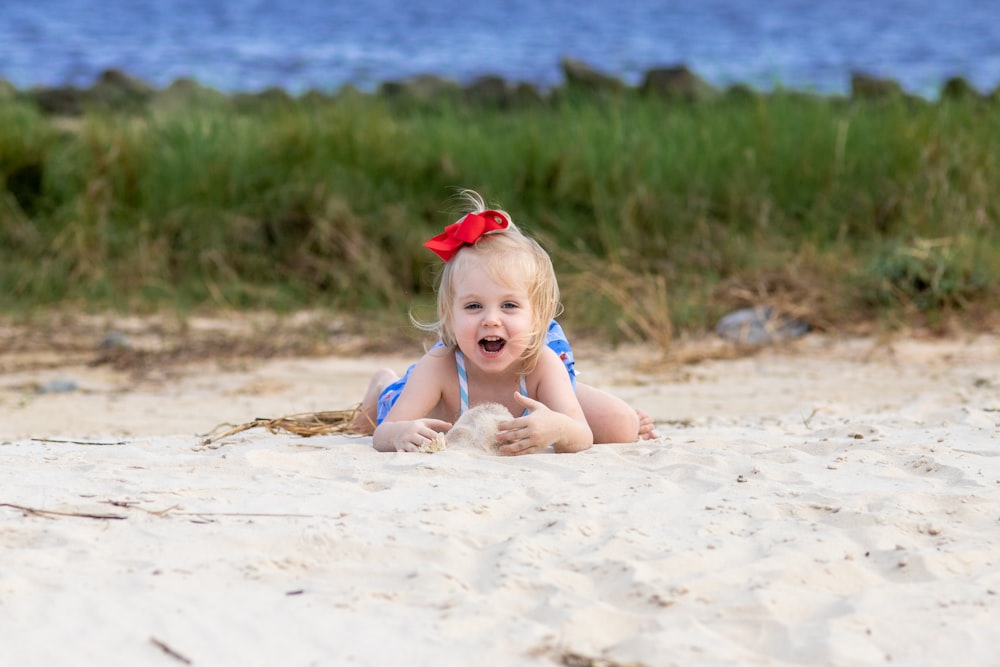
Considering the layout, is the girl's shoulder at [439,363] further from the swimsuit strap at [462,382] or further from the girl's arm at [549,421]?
the girl's arm at [549,421]

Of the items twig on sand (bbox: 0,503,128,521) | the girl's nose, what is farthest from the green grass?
twig on sand (bbox: 0,503,128,521)

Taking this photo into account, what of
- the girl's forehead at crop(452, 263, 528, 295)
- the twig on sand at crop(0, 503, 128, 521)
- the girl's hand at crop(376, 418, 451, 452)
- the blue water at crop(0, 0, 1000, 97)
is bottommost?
the twig on sand at crop(0, 503, 128, 521)

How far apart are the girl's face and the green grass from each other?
3379mm

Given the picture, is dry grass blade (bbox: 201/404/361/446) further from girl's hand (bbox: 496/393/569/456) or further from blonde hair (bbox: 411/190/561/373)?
girl's hand (bbox: 496/393/569/456)

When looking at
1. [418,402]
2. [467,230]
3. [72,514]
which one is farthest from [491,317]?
[72,514]

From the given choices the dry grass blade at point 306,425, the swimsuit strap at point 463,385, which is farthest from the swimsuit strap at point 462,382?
the dry grass blade at point 306,425

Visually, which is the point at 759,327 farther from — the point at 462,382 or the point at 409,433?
the point at 409,433

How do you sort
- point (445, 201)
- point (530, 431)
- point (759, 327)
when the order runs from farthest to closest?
point (445, 201) < point (759, 327) < point (530, 431)

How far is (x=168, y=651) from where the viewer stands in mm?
2188

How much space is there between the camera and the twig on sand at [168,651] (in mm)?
2161

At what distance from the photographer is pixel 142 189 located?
26.8 ft

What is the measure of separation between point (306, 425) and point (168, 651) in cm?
219

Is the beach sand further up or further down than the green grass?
further down

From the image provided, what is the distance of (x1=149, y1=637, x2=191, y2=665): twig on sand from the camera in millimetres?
2161
